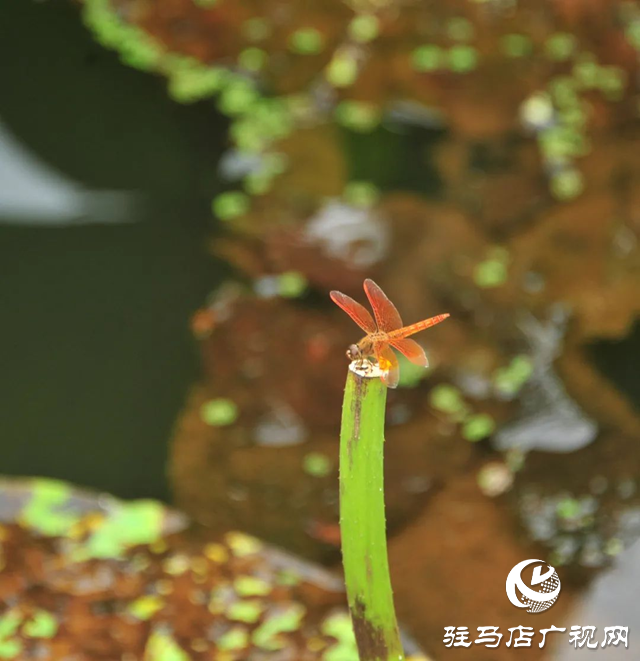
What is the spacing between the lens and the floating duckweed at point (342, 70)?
3.05 m

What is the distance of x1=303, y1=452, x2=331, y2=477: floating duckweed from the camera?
69.7 inches

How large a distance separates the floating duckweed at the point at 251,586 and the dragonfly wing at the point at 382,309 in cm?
83

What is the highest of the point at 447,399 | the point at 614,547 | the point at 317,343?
the point at 317,343

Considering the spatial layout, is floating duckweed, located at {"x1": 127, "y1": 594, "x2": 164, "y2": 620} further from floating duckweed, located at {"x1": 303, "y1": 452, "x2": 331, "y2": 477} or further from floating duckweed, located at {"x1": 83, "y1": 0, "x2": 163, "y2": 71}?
floating duckweed, located at {"x1": 83, "y1": 0, "x2": 163, "y2": 71}

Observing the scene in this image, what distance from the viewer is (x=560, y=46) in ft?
10.4

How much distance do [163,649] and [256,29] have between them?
8.77 feet

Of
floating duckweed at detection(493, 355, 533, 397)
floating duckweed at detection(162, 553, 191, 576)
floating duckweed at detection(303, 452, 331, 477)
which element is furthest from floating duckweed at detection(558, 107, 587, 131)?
floating duckweed at detection(162, 553, 191, 576)

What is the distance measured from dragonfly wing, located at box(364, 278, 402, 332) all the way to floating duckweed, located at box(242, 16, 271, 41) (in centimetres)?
281

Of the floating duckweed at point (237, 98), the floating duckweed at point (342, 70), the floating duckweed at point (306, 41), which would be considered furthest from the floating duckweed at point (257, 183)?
the floating duckweed at point (306, 41)

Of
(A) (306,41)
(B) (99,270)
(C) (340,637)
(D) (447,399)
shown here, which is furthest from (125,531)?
(A) (306,41)

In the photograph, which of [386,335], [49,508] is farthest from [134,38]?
[386,335]

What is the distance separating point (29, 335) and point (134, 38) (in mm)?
1608

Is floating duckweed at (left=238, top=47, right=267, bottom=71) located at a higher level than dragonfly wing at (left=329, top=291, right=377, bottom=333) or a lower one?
higher

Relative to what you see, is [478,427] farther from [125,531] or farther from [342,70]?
[342,70]
